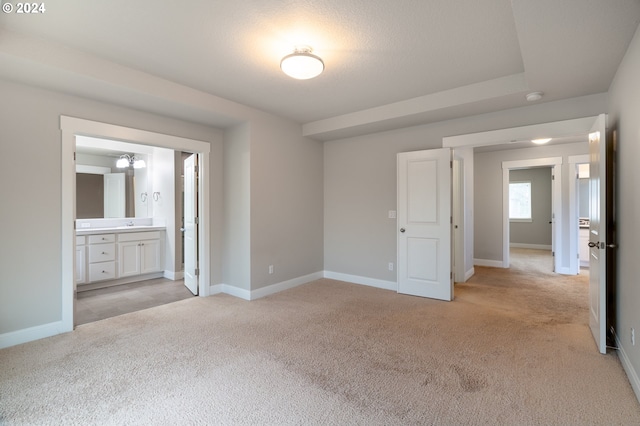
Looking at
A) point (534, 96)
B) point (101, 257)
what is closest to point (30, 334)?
point (101, 257)

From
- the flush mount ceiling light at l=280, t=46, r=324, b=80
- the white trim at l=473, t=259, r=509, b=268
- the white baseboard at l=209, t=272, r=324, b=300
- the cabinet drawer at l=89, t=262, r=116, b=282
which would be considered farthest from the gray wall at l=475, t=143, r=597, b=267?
the cabinet drawer at l=89, t=262, r=116, b=282

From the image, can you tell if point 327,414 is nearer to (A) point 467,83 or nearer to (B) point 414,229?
(B) point 414,229

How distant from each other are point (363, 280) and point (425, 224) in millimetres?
1413

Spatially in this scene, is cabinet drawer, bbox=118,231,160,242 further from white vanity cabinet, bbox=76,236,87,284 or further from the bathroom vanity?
Answer: white vanity cabinet, bbox=76,236,87,284

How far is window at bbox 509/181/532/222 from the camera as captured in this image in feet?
31.7

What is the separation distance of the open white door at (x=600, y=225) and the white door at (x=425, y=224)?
1.48 meters

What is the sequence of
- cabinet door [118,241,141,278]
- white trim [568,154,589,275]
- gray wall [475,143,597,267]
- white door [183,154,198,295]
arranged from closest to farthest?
white door [183,154,198,295] → cabinet door [118,241,141,278] → white trim [568,154,589,275] → gray wall [475,143,597,267]

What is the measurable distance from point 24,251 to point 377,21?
3634 millimetres

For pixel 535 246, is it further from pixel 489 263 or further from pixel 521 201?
pixel 489 263

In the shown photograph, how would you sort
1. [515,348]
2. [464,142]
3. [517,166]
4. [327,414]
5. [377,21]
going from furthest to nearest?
[517,166], [464,142], [515,348], [377,21], [327,414]

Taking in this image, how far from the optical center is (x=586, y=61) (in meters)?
2.48

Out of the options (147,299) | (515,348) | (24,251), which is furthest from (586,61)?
(147,299)

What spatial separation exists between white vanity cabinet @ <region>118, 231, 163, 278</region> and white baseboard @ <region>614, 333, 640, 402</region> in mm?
6054

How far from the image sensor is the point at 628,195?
228 cm
